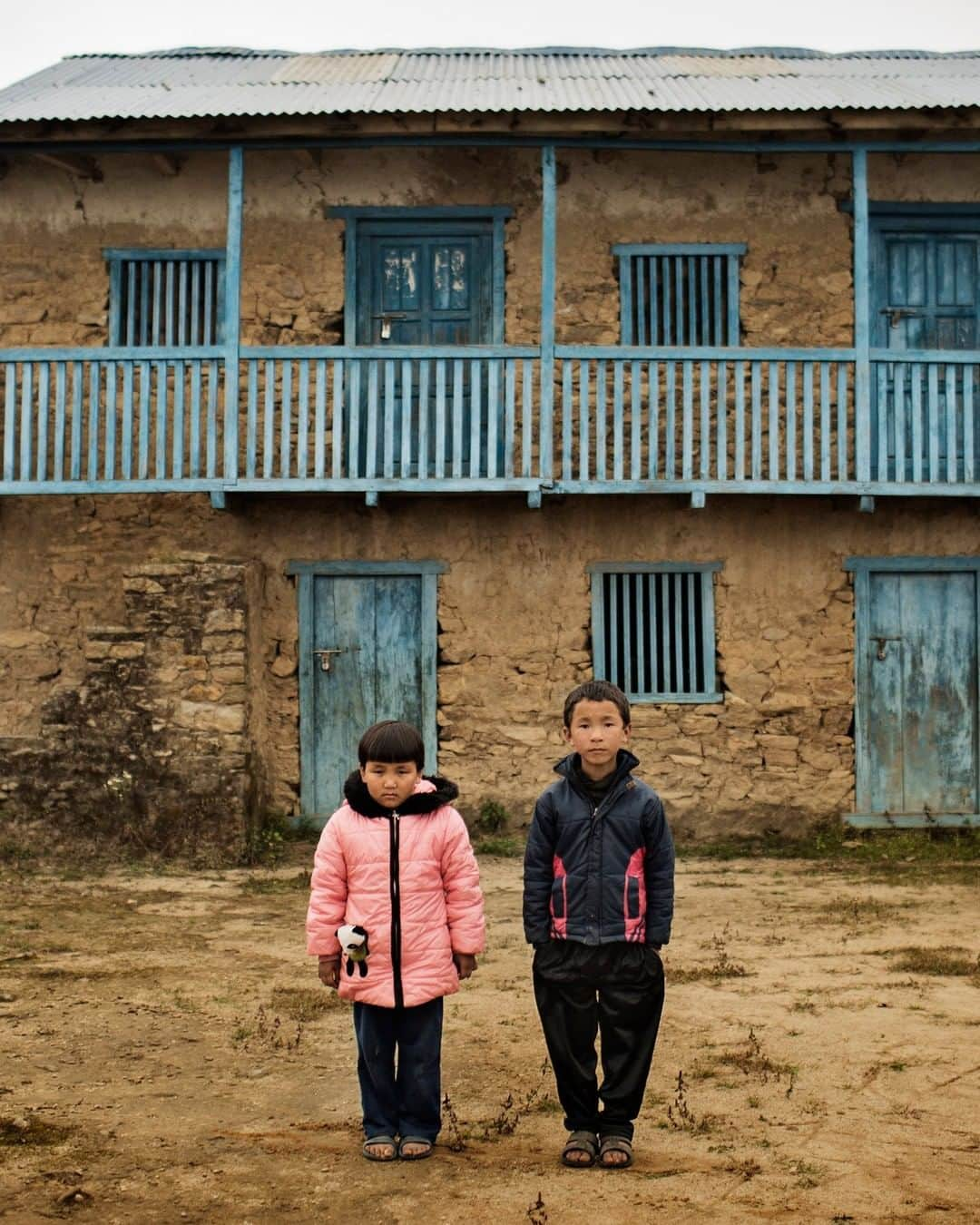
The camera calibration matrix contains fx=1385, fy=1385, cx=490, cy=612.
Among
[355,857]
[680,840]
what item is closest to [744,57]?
[680,840]

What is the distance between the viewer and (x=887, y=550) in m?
10.7

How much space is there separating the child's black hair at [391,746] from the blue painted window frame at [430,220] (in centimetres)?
719

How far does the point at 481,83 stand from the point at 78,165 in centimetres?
328

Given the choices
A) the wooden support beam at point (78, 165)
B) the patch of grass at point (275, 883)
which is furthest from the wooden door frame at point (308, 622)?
the wooden support beam at point (78, 165)

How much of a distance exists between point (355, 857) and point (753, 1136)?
1442 millimetres

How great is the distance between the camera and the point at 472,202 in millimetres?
10867

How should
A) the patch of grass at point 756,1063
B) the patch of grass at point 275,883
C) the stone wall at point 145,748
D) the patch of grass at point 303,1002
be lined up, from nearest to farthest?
the patch of grass at point 756,1063, the patch of grass at point 303,1002, the patch of grass at point 275,883, the stone wall at point 145,748

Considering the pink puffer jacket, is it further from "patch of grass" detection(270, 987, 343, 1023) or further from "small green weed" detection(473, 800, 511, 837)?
"small green weed" detection(473, 800, 511, 837)

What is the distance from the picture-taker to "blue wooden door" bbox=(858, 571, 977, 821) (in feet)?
35.0

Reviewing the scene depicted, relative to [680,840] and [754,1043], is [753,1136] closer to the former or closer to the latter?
[754,1043]

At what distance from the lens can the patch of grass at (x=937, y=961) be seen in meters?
6.38

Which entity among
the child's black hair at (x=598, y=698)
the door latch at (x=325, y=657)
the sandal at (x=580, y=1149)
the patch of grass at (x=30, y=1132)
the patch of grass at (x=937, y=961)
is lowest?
the patch of grass at (x=30, y=1132)

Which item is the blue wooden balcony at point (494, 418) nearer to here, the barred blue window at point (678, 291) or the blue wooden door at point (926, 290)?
the barred blue window at point (678, 291)

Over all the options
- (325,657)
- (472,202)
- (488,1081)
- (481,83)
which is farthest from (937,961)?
(481,83)
